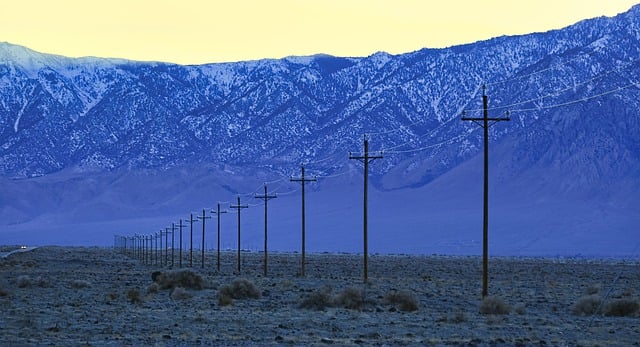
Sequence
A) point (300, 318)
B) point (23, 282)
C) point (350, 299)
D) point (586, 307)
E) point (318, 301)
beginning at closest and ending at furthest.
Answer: point (300, 318) → point (586, 307) → point (318, 301) → point (350, 299) → point (23, 282)

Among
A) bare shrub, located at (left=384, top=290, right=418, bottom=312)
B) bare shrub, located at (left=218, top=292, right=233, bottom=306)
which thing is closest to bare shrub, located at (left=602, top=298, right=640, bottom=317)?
bare shrub, located at (left=384, top=290, right=418, bottom=312)

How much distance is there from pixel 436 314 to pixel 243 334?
8.46m

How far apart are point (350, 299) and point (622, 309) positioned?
7.35m

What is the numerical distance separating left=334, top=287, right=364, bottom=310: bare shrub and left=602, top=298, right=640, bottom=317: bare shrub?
21.7ft

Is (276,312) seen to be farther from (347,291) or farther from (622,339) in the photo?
(622,339)

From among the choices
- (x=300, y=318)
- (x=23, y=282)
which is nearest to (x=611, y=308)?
(x=300, y=318)

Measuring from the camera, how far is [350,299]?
37.2 meters

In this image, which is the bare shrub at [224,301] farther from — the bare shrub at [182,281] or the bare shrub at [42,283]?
the bare shrub at [42,283]

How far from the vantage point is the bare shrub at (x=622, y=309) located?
3491cm

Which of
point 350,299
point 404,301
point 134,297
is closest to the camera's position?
point 404,301

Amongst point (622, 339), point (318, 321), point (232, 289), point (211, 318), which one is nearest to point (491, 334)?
point (622, 339)

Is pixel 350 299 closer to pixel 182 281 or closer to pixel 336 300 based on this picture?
pixel 336 300

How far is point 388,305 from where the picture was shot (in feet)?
124

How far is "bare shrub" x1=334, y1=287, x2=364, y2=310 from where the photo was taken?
3697 centimetres
